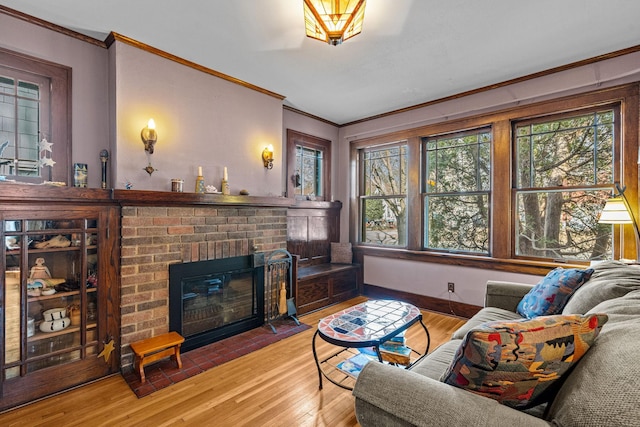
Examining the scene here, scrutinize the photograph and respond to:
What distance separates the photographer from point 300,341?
305cm

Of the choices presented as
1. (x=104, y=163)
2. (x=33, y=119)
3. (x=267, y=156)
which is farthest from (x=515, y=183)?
(x=33, y=119)

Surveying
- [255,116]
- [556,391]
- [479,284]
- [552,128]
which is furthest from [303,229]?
[556,391]

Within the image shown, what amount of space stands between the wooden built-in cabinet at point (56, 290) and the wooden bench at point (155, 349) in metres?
0.23

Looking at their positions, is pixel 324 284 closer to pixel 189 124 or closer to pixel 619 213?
pixel 189 124

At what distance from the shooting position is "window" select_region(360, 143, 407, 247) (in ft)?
14.5

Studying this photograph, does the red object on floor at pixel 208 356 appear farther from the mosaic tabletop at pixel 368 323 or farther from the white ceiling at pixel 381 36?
the white ceiling at pixel 381 36

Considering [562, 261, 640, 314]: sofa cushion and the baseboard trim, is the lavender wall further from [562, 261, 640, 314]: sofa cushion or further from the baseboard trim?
[562, 261, 640, 314]: sofa cushion

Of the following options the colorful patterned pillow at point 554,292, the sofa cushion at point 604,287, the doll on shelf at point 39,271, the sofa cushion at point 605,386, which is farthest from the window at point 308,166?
the sofa cushion at point 605,386

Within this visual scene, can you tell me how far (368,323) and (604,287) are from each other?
4.62ft

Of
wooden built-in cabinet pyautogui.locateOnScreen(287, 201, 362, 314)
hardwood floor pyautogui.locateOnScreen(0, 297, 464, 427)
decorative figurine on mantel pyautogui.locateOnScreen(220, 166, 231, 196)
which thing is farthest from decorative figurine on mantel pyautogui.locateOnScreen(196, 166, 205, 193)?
hardwood floor pyautogui.locateOnScreen(0, 297, 464, 427)

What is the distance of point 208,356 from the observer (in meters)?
2.71

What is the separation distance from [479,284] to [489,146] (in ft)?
5.46

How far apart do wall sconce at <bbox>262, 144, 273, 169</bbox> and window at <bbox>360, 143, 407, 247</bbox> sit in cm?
178

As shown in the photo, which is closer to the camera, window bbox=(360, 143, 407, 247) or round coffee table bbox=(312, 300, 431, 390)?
round coffee table bbox=(312, 300, 431, 390)
